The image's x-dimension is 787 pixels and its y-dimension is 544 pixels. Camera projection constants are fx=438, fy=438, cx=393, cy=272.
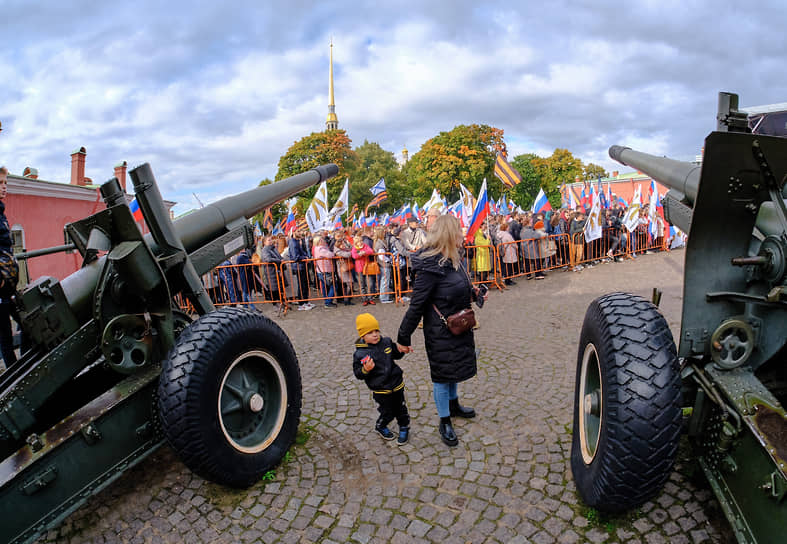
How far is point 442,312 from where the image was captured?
353 centimetres

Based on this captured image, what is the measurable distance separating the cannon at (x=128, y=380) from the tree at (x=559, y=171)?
56506 mm

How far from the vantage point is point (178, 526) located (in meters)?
2.88

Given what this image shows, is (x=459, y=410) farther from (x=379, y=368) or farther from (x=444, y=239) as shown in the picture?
(x=444, y=239)

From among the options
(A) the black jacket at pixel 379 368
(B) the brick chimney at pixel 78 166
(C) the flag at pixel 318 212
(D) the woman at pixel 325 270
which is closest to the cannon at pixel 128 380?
(A) the black jacket at pixel 379 368

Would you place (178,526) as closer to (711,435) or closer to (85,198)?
(711,435)

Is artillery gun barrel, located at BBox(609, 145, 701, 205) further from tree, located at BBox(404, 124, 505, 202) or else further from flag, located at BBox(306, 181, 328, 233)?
tree, located at BBox(404, 124, 505, 202)

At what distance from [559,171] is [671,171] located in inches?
2243

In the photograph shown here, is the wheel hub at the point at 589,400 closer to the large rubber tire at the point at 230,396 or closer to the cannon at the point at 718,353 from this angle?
the cannon at the point at 718,353

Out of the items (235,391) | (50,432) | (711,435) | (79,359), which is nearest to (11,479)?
(50,432)

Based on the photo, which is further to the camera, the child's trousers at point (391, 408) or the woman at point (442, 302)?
the child's trousers at point (391, 408)

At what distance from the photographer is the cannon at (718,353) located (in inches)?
77.4

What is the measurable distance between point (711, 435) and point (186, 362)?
299 centimetres

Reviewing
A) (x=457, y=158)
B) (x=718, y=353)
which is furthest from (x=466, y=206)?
(x=457, y=158)

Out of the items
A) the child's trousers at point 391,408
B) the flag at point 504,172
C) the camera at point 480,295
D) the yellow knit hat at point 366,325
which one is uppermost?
the flag at point 504,172
